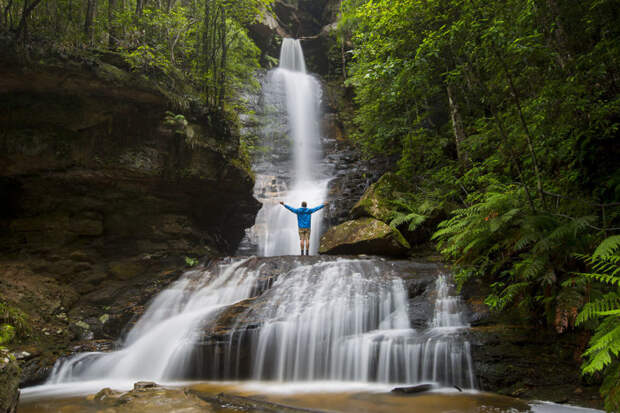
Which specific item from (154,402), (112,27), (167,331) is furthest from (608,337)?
(112,27)

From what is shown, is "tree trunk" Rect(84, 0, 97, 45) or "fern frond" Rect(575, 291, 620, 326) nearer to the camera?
"fern frond" Rect(575, 291, 620, 326)

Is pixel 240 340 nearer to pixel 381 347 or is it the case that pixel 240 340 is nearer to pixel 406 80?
pixel 381 347

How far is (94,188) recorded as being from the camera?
8820 mm

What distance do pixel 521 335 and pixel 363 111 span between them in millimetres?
10097

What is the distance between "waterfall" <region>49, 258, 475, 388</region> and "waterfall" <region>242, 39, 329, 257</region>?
5.64 metres

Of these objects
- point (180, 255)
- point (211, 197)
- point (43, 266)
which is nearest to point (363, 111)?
point (211, 197)

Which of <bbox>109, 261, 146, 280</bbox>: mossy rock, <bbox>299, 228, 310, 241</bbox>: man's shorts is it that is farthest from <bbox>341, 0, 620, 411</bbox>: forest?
<bbox>109, 261, 146, 280</bbox>: mossy rock

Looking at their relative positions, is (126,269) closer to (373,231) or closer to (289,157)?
(373,231)

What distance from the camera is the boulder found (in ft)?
30.6

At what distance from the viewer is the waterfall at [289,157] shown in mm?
13797

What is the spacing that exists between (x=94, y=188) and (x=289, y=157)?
37.3ft

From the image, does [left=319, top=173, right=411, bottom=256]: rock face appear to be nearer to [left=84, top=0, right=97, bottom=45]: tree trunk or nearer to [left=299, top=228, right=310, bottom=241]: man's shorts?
[left=299, top=228, right=310, bottom=241]: man's shorts

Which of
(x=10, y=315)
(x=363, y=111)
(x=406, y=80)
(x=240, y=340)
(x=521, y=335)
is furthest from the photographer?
(x=363, y=111)

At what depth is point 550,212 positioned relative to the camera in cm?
451
